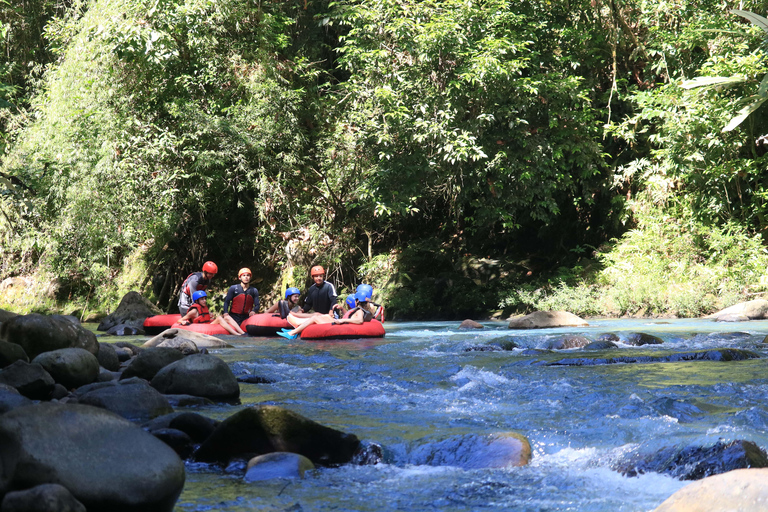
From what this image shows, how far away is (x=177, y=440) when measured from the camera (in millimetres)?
3789

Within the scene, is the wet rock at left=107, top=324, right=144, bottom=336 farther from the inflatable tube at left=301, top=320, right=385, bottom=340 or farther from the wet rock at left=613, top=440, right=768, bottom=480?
the wet rock at left=613, top=440, right=768, bottom=480

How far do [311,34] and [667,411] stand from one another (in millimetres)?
13383

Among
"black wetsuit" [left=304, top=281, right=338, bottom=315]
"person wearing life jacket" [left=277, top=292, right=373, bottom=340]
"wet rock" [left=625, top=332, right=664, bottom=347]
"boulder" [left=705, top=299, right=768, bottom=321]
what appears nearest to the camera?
"wet rock" [left=625, top=332, right=664, bottom=347]

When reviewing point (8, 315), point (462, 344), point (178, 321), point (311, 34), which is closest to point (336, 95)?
point (311, 34)

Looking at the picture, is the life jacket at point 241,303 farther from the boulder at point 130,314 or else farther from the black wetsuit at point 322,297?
→ the boulder at point 130,314

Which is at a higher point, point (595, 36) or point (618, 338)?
point (595, 36)

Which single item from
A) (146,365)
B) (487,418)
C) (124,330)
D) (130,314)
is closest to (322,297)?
(124,330)

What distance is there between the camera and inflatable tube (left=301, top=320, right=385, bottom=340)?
10.0 metres

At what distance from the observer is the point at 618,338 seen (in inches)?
342

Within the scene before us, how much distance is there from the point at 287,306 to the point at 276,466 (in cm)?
813

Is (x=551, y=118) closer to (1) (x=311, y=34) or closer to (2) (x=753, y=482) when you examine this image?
(1) (x=311, y=34)

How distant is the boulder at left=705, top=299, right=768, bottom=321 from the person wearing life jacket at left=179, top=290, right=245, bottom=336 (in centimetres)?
772

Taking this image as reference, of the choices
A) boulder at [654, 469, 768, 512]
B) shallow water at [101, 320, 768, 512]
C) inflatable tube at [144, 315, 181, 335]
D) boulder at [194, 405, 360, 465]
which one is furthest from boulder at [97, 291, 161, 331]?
boulder at [654, 469, 768, 512]

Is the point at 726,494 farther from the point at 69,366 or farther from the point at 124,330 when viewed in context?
the point at 124,330
